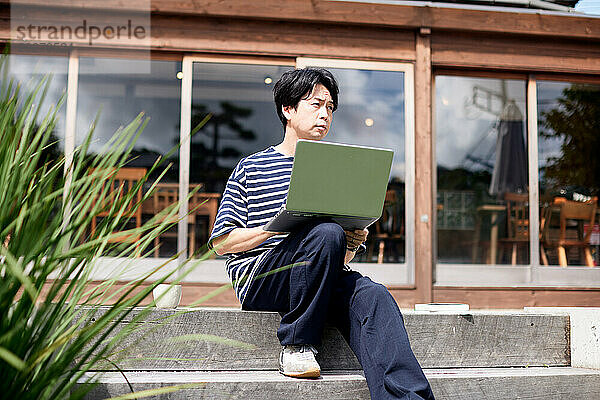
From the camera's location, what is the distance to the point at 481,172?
25.9 feet

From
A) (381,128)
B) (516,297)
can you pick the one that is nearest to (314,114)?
(516,297)

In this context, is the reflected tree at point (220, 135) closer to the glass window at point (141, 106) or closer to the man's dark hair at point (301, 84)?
the glass window at point (141, 106)

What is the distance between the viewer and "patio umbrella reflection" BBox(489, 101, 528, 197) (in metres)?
7.03

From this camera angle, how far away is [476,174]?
788 centimetres

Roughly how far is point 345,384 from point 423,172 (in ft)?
10.7

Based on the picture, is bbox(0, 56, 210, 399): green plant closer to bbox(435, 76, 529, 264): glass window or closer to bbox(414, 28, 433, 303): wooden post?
bbox(414, 28, 433, 303): wooden post

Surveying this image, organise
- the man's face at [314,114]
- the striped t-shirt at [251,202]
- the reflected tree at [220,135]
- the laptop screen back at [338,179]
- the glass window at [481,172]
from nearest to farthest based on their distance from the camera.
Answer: the laptop screen back at [338,179] < the striped t-shirt at [251,202] < the man's face at [314,114] < the glass window at [481,172] < the reflected tree at [220,135]

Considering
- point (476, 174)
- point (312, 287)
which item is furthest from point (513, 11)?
point (312, 287)

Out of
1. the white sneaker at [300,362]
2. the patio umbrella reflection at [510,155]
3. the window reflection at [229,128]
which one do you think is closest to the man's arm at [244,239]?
the white sneaker at [300,362]

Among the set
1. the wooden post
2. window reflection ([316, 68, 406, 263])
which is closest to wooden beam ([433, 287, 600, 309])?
the wooden post

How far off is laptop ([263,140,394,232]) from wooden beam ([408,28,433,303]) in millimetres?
3076

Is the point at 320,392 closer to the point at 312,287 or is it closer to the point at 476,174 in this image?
the point at 312,287

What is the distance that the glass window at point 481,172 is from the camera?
686cm

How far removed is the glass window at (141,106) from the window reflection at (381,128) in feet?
5.58
